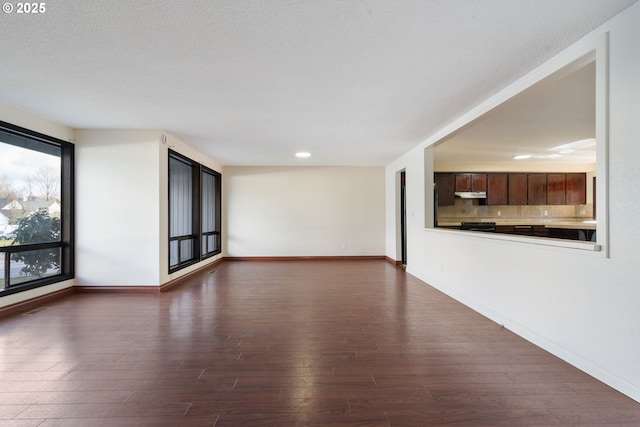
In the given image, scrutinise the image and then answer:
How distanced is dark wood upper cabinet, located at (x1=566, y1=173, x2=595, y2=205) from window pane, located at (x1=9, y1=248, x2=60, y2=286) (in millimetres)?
10573

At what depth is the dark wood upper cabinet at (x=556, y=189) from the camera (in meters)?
7.51

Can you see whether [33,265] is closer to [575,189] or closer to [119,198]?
[119,198]

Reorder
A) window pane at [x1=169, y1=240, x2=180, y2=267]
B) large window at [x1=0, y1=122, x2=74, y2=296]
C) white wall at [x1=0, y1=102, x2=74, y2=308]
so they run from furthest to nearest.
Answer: window pane at [x1=169, y1=240, x2=180, y2=267] < large window at [x1=0, y1=122, x2=74, y2=296] < white wall at [x1=0, y1=102, x2=74, y2=308]

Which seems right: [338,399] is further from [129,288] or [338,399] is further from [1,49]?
[129,288]

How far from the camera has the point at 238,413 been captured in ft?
5.73

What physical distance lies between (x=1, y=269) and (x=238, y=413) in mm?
3836

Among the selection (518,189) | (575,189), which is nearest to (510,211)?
(518,189)

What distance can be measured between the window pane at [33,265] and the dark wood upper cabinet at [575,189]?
34.7 feet

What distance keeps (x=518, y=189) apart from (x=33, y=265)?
31.5ft

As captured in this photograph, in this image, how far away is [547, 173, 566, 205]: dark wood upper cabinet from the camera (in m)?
7.51

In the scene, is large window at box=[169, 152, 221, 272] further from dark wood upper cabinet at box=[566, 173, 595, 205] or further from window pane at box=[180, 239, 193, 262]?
dark wood upper cabinet at box=[566, 173, 595, 205]

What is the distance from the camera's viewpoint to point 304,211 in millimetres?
7891

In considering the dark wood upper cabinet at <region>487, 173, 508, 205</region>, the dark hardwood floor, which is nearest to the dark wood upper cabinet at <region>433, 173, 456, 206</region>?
the dark wood upper cabinet at <region>487, 173, 508, 205</region>

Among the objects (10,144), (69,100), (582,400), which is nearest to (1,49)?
(69,100)
